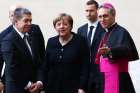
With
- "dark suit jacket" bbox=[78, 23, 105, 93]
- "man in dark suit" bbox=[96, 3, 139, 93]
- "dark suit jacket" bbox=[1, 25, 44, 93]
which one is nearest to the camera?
"dark suit jacket" bbox=[1, 25, 44, 93]

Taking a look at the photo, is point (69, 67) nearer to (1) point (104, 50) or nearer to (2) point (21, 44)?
(1) point (104, 50)

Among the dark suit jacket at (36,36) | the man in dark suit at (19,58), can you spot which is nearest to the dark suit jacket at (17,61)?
the man in dark suit at (19,58)

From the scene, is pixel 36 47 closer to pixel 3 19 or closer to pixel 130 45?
pixel 130 45

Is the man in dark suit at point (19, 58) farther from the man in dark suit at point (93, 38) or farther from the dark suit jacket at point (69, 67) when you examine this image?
the man in dark suit at point (93, 38)

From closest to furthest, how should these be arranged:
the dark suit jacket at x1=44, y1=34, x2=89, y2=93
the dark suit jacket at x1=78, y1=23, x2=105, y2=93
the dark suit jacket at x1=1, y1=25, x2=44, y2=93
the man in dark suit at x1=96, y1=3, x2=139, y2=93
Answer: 1. the dark suit jacket at x1=1, y1=25, x2=44, y2=93
2. the man in dark suit at x1=96, y1=3, x2=139, y2=93
3. the dark suit jacket at x1=44, y1=34, x2=89, y2=93
4. the dark suit jacket at x1=78, y1=23, x2=105, y2=93

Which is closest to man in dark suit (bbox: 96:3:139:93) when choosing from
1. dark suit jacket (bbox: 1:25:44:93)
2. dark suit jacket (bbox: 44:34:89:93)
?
dark suit jacket (bbox: 44:34:89:93)

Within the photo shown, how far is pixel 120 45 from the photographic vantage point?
5.34 metres

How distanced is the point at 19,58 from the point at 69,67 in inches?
22.4

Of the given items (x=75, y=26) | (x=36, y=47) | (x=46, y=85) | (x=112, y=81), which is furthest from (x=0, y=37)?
(x=75, y=26)

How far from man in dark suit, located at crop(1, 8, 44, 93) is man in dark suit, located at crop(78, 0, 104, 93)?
2.35 ft

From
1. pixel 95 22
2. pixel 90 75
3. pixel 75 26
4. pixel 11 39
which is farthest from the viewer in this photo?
pixel 75 26

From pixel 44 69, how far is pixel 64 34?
0.45 meters

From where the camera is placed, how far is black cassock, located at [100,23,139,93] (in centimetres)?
530

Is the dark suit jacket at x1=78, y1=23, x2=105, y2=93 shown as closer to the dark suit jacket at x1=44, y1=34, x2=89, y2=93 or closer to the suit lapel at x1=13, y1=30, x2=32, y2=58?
the dark suit jacket at x1=44, y1=34, x2=89, y2=93
